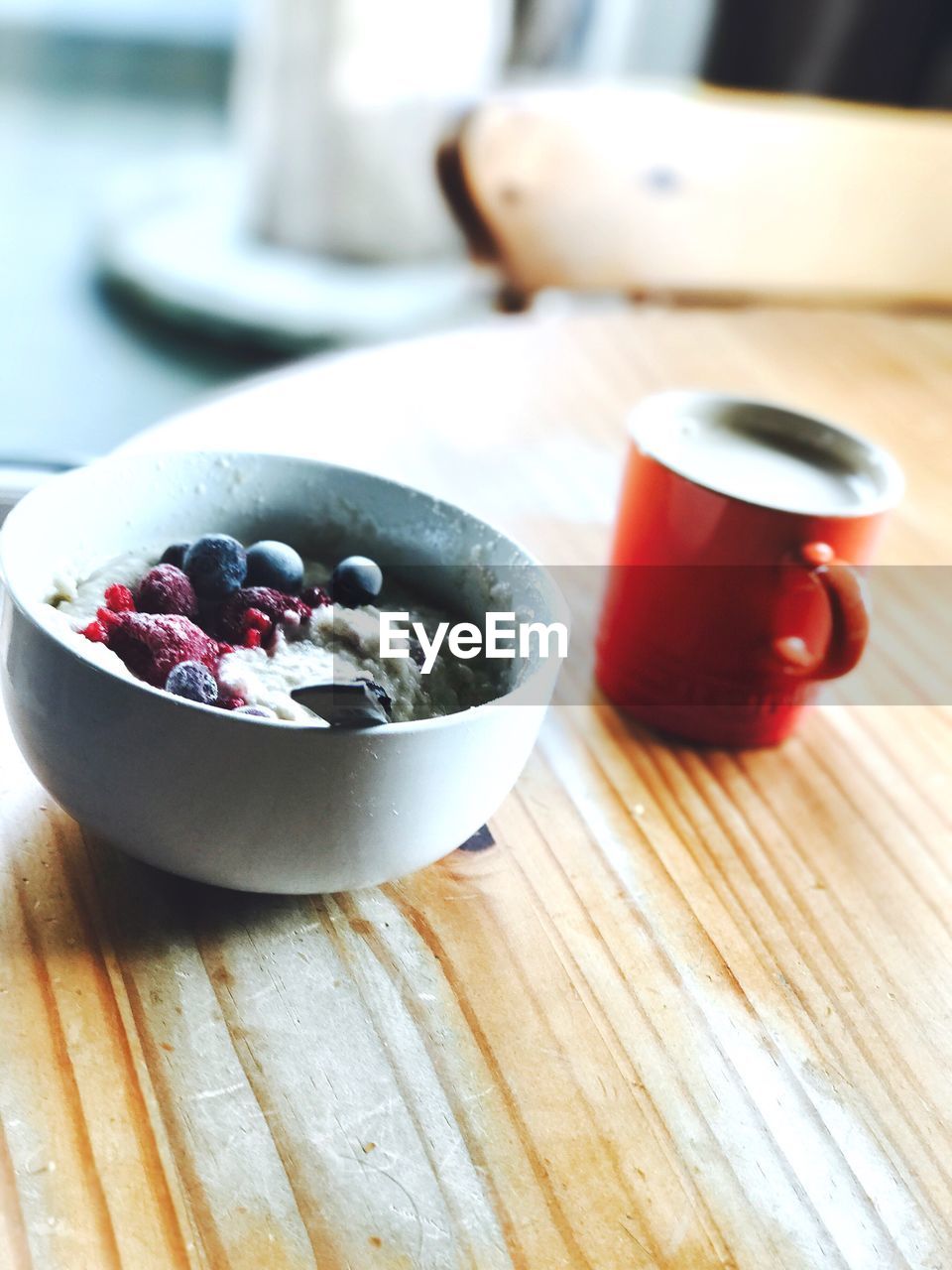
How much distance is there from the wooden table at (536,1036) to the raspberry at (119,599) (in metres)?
0.09

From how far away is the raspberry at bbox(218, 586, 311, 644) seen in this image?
538mm

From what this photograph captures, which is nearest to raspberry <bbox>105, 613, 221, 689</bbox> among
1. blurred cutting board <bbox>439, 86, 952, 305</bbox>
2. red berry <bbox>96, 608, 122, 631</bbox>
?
red berry <bbox>96, 608, 122, 631</bbox>

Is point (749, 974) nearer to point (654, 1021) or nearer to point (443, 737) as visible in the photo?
point (654, 1021)

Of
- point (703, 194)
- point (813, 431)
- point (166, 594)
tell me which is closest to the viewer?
point (166, 594)

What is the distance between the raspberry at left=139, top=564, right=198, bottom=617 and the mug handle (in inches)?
11.1

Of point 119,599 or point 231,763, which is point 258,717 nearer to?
point 231,763

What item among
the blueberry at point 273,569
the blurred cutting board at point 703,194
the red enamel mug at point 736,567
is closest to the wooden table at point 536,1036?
the red enamel mug at point 736,567

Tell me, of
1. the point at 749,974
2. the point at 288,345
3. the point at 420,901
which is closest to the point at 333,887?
the point at 420,901

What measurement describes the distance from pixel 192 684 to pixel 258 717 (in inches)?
2.1

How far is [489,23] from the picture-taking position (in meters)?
2.85

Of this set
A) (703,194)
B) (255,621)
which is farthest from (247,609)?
(703,194)

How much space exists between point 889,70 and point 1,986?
2984mm

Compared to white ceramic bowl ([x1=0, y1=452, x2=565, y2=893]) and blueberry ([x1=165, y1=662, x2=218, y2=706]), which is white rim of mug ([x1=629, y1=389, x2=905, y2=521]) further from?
blueberry ([x1=165, y1=662, x2=218, y2=706])
